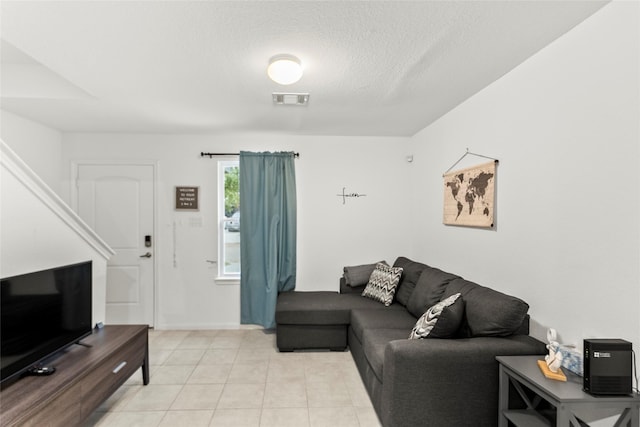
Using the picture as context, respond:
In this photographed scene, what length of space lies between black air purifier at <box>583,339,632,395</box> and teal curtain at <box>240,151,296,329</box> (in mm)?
3070

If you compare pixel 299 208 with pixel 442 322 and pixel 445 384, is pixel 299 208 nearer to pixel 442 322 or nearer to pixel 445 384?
pixel 442 322

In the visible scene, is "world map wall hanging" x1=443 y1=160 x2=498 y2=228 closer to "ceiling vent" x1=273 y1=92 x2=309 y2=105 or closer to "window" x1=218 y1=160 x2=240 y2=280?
"ceiling vent" x1=273 y1=92 x2=309 y2=105

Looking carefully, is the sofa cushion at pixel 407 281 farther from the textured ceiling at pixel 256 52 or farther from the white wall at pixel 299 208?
the textured ceiling at pixel 256 52

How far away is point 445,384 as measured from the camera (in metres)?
1.91

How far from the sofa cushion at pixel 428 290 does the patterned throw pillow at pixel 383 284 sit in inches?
12.4

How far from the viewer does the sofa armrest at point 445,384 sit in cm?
191

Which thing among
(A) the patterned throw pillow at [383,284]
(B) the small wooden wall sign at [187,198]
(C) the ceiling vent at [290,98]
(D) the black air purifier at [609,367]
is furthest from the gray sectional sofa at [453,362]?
(B) the small wooden wall sign at [187,198]

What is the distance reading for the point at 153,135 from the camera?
408cm

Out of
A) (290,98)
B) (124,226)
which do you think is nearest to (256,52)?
(290,98)

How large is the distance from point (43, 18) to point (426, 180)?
3497mm

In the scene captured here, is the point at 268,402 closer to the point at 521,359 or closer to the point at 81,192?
the point at 521,359

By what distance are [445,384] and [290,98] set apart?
2420 mm

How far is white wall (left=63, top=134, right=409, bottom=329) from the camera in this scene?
4.08 metres

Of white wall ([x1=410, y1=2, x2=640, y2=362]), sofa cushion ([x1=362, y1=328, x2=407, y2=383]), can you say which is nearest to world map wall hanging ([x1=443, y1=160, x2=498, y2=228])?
white wall ([x1=410, y1=2, x2=640, y2=362])
